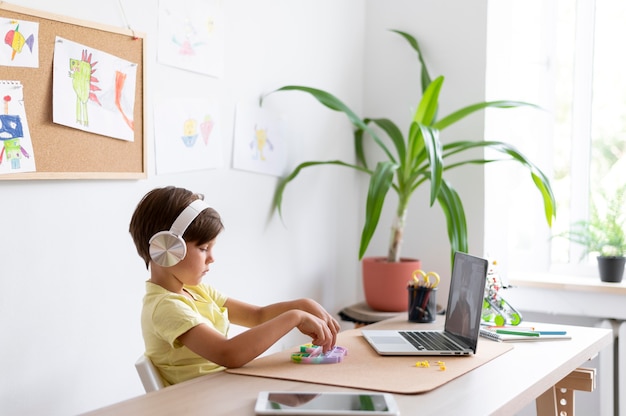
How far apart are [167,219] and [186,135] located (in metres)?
0.65

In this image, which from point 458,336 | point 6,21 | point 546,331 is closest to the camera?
point 6,21

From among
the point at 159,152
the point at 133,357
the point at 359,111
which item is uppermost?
the point at 359,111

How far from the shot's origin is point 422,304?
240cm

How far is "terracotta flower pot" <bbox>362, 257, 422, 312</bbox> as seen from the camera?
2.91 m

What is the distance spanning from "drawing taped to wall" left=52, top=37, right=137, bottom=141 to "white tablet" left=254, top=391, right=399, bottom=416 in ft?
3.17

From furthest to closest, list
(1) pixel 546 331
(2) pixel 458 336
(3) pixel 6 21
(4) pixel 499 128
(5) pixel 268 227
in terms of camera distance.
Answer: (4) pixel 499 128 → (5) pixel 268 227 → (1) pixel 546 331 → (2) pixel 458 336 → (3) pixel 6 21

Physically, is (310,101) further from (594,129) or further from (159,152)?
(594,129)

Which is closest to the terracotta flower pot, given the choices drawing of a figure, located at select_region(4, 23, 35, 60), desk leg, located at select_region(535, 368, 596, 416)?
desk leg, located at select_region(535, 368, 596, 416)

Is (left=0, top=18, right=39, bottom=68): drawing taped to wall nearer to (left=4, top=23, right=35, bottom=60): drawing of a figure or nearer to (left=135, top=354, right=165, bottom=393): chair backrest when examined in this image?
(left=4, top=23, right=35, bottom=60): drawing of a figure

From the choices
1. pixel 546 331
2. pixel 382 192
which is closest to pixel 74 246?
pixel 382 192

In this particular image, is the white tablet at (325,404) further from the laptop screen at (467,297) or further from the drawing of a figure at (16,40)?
the drawing of a figure at (16,40)

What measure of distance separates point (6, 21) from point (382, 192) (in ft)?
4.38

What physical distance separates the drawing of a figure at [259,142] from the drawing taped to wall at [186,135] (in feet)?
0.57

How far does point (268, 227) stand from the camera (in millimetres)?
2822
